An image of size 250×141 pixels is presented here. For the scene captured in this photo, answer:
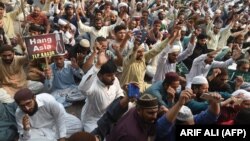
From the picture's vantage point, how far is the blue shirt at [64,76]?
5.77 meters

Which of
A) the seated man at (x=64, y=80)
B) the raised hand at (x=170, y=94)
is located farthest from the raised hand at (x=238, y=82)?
the seated man at (x=64, y=80)

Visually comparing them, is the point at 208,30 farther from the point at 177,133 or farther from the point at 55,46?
the point at 177,133

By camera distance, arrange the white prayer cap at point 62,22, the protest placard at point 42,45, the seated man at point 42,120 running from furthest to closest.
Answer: the white prayer cap at point 62,22 < the protest placard at point 42,45 < the seated man at point 42,120

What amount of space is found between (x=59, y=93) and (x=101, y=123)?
212 centimetres

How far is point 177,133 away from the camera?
3338mm

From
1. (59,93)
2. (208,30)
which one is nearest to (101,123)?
(59,93)

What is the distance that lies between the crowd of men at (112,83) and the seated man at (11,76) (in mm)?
14

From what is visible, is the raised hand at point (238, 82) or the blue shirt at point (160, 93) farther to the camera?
the raised hand at point (238, 82)

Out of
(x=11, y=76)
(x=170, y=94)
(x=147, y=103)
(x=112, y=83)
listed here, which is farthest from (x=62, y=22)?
(x=147, y=103)

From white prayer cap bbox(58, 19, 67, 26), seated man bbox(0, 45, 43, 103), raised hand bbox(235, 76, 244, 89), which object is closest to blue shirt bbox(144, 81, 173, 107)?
raised hand bbox(235, 76, 244, 89)

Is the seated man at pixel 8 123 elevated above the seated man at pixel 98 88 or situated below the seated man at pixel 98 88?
below

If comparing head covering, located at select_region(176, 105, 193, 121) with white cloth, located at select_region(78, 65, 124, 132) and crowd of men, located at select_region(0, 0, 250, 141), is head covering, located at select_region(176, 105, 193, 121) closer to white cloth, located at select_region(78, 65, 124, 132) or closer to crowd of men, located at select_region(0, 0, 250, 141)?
crowd of men, located at select_region(0, 0, 250, 141)

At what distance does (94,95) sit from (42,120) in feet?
2.22

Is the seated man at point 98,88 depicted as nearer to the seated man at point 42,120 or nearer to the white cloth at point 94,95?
the white cloth at point 94,95
